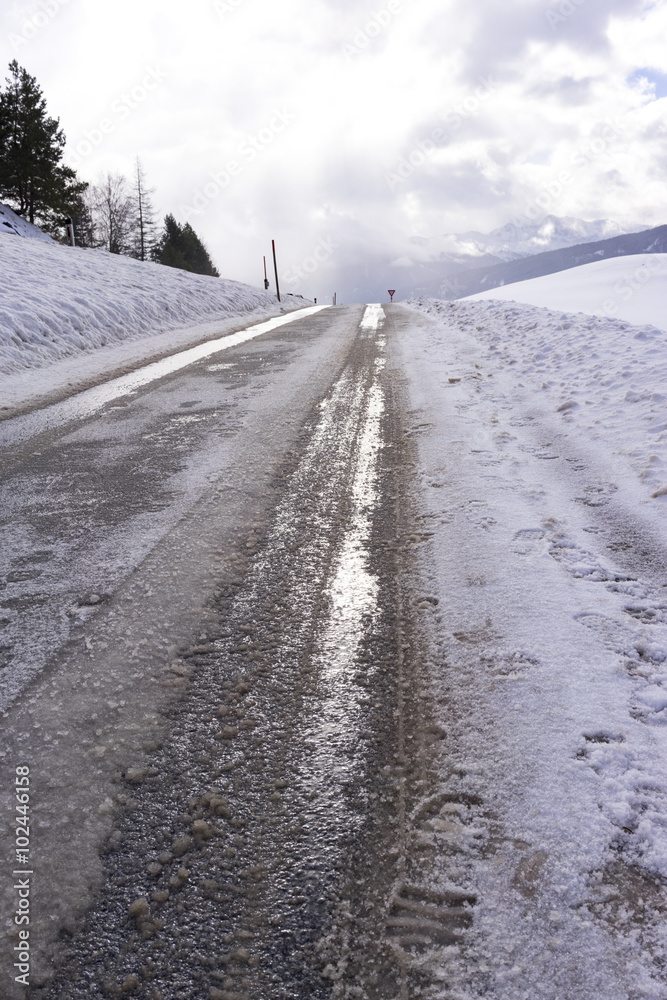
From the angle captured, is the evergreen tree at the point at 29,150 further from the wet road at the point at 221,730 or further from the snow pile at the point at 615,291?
the wet road at the point at 221,730

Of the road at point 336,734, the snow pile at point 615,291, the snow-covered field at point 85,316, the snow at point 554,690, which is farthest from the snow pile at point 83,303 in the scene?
the snow pile at point 615,291

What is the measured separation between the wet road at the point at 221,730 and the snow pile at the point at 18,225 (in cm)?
2918

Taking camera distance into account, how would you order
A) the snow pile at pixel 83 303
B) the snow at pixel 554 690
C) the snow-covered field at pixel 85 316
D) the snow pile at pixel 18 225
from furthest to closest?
the snow pile at pixel 18 225 < the snow pile at pixel 83 303 < the snow-covered field at pixel 85 316 < the snow at pixel 554 690

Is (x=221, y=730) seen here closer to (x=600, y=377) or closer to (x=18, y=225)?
(x=600, y=377)

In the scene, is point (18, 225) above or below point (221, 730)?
above

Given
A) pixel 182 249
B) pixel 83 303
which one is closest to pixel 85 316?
pixel 83 303

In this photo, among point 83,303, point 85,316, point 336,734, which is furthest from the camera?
point 83,303

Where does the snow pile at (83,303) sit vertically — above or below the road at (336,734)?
above

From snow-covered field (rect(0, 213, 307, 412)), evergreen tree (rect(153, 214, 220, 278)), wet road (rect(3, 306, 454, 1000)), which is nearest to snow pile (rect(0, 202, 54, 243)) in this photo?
snow-covered field (rect(0, 213, 307, 412))

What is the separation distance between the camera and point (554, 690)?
1.79 m

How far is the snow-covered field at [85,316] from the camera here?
7676 mm

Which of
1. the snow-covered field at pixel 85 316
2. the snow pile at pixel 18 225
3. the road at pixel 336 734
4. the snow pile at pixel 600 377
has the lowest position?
the road at pixel 336 734

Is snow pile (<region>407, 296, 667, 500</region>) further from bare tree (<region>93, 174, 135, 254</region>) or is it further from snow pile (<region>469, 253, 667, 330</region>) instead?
bare tree (<region>93, 174, 135, 254</region>)

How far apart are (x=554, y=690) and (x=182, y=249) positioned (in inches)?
2228
